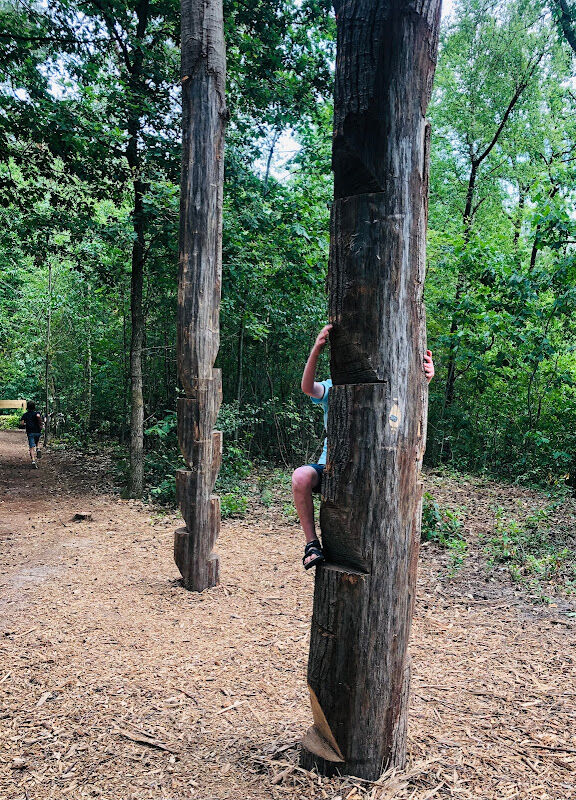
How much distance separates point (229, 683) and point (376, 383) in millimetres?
2541

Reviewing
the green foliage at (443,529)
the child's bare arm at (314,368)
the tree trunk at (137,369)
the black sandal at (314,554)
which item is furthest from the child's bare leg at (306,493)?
the tree trunk at (137,369)

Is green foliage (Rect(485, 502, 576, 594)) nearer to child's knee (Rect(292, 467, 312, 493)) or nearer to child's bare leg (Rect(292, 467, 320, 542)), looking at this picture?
child's bare leg (Rect(292, 467, 320, 542))

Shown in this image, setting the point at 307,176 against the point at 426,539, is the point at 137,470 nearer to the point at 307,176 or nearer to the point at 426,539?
the point at 426,539

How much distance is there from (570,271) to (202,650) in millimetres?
7982

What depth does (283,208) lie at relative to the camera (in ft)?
30.6

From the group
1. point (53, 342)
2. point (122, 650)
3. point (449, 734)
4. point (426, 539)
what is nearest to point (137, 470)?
point (426, 539)

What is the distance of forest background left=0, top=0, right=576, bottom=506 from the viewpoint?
29.3 ft

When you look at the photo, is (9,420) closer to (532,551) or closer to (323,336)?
(532,551)

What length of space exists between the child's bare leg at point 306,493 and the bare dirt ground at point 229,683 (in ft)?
3.51

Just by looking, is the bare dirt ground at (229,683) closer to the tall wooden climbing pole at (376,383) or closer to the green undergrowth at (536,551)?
the green undergrowth at (536,551)

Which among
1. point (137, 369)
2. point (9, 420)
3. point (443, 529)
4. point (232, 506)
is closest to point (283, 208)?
point (137, 369)

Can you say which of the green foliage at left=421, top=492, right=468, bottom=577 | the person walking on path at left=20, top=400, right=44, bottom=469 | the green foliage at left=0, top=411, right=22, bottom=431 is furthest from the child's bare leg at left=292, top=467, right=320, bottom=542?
the green foliage at left=0, top=411, right=22, bottom=431

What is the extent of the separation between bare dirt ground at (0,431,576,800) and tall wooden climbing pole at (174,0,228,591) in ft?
1.94

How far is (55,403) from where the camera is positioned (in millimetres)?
18234
